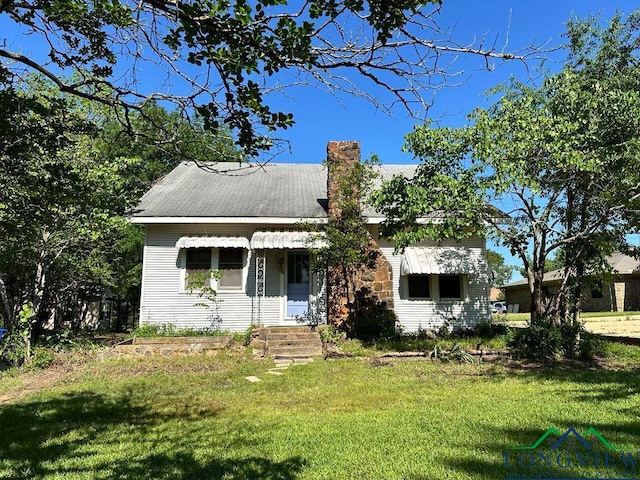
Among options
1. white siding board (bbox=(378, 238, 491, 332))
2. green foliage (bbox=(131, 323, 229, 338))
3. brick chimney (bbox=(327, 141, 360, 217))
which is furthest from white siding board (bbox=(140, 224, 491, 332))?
brick chimney (bbox=(327, 141, 360, 217))

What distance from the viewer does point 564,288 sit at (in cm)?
1131

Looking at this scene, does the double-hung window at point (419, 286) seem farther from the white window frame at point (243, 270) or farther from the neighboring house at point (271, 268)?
the white window frame at point (243, 270)

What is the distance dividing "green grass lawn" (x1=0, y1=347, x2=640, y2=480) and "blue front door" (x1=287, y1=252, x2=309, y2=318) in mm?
4510

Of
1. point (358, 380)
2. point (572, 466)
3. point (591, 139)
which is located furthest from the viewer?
point (591, 139)

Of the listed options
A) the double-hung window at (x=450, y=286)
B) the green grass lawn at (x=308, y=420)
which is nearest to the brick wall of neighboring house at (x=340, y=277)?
the double-hung window at (x=450, y=286)

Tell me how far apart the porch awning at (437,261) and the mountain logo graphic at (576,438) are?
8417 millimetres

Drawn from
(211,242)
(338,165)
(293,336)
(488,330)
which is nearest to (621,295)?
(488,330)

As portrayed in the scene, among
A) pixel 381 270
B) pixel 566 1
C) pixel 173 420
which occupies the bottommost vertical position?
pixel 173 420

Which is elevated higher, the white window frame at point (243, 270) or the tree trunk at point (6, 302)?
the white window frame at point (243, 270)

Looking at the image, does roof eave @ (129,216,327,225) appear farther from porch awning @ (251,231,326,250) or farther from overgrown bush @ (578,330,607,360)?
overgrown bush @ (578,330,607,360)

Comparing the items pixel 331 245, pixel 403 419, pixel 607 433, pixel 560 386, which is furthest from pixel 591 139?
pixel 403 419

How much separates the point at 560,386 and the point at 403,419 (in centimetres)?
362

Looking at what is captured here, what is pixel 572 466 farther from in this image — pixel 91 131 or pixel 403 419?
pixel 91 131

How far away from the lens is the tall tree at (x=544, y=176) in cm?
963
